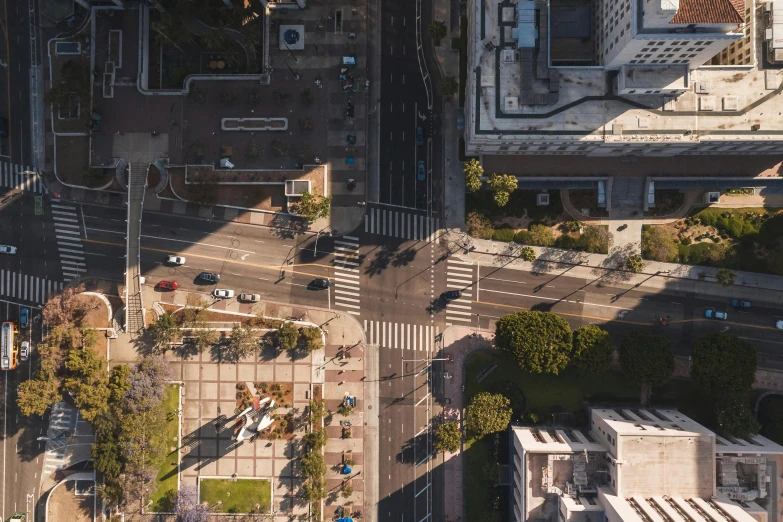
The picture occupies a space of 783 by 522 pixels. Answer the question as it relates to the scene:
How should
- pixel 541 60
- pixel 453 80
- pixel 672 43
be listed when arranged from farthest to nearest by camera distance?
pixel 453 80 < pixel 541 60 < pixel 672 43

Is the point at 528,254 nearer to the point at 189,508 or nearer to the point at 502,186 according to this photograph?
the point at 502,186

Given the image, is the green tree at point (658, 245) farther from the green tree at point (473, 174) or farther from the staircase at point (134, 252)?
the staircase at point (134, 252)

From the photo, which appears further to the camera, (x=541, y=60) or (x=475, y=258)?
(x=475, y=258)

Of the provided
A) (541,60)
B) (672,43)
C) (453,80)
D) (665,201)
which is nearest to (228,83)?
(453,80)

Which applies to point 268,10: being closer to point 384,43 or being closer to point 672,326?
point 384,43

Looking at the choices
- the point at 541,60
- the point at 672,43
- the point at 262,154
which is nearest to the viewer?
the point at 672,43

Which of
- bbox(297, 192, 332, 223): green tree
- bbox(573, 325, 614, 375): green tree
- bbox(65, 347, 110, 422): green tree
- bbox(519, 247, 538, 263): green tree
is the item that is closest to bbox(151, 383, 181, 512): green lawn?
bbox(65, 347, 110, 422): green tree

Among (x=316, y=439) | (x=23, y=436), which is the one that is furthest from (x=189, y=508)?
(x=23, y=436)
